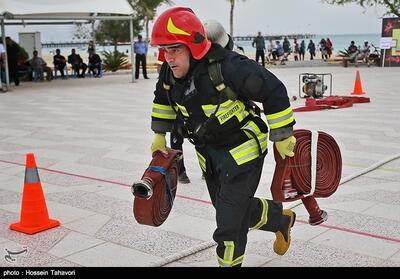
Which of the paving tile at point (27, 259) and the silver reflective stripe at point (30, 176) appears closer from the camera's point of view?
the paving tile at point (27, 259)

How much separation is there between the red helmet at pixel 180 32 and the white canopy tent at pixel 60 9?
53.8 feet

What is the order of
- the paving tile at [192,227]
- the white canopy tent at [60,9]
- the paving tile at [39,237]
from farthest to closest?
the white canopy tent at [60,9] < the paving tile at [192,227] < the paving tile at [39,237]

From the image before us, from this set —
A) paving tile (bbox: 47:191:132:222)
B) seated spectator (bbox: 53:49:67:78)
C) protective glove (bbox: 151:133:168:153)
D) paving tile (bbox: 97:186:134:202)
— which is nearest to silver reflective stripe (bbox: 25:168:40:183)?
paving tile (bbox: 47:191:132:222)

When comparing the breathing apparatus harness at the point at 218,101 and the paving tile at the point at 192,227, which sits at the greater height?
the breathing apparatus harness at the point at 218,101

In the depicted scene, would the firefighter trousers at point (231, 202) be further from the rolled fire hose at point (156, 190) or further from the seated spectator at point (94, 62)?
the seated spectator at point (94, 62)

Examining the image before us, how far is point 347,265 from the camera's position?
3.67 metres

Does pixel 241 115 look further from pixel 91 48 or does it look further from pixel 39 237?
pixel 91 48

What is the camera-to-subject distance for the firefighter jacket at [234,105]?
118 inches

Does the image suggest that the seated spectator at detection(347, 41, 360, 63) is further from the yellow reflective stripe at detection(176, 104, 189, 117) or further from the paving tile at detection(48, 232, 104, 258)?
the yellow reflective stripe at detection(176, 104, 189, 117)

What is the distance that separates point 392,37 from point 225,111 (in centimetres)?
2513

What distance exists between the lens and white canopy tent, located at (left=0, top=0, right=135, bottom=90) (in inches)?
724

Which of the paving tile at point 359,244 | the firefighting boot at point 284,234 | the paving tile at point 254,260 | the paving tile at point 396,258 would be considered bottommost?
the paving tile at point 254,260

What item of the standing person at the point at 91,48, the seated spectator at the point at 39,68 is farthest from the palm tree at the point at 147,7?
the seated spectator at the point at 39,68

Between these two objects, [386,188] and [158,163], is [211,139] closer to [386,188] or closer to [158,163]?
[158,163]
